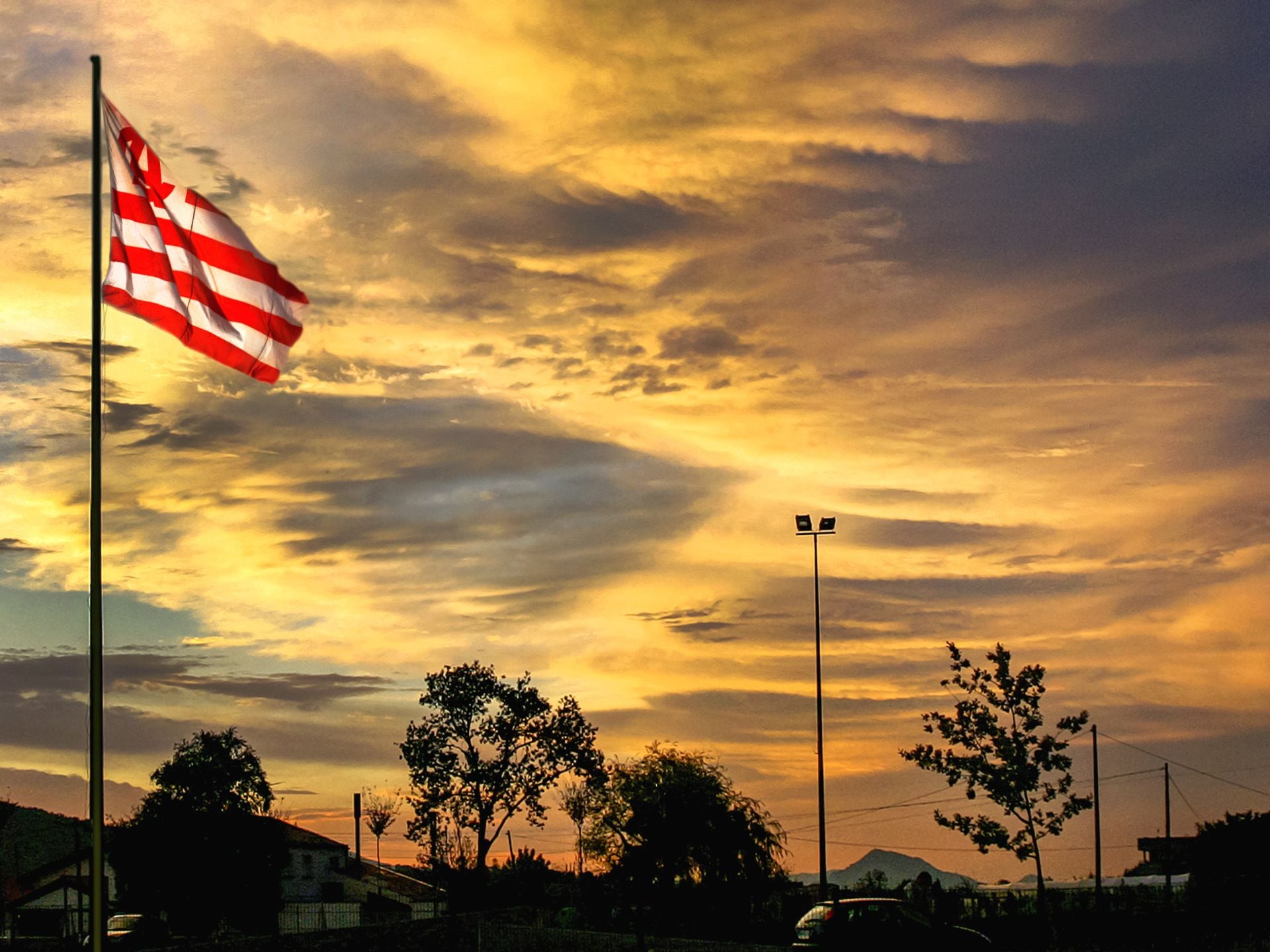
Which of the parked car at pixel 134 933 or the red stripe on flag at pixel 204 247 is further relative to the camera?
the parked car at pixel 134 933

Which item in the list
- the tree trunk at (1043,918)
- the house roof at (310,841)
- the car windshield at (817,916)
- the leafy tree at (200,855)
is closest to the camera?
the car windshield at (817,916)

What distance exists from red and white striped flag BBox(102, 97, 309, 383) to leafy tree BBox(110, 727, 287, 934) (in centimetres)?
6092

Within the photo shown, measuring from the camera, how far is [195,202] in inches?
674

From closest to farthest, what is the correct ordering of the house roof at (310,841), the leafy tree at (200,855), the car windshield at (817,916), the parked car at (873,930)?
the parked car at (873,930) < the car windshield at (817,916) < the leafy tree at (200,855) < the house roof at (310,841)

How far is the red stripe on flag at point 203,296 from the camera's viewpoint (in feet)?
55.3

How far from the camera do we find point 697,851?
185 feet

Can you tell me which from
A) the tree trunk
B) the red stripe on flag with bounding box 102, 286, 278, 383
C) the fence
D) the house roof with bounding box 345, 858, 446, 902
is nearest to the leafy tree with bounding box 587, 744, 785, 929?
the tree trunk

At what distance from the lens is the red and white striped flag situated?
55.4 feet

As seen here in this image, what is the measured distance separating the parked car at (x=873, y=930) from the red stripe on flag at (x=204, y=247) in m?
26.0

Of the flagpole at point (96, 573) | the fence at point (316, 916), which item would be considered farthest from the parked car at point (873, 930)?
the fence at point (316, 916)

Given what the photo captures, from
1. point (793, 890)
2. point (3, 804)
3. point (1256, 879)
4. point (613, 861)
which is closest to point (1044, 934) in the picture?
point (1256, 879)

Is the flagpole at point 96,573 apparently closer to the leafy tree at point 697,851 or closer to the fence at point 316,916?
the leafy tree at point 697,851

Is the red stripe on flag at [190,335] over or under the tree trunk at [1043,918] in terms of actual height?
over

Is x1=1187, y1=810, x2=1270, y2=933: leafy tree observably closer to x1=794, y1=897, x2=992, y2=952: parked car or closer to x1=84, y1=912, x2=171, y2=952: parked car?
x1=794, y1=897, x2=992, y2=952: parked car
